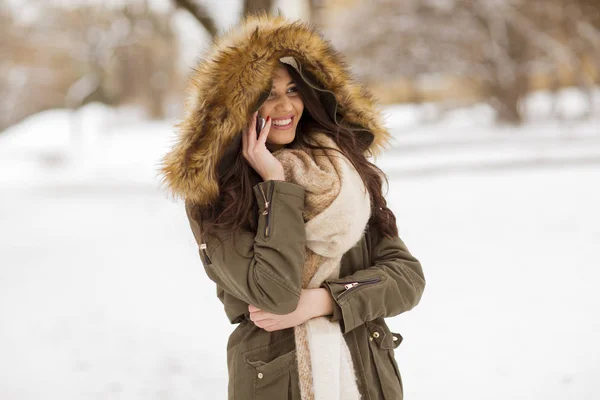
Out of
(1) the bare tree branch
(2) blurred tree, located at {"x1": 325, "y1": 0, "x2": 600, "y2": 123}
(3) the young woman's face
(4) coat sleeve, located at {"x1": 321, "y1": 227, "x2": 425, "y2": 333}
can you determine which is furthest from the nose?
(2) blurred tree, located at {"x1": 325, "y1": 0, "x2": 600, "y2": 123}

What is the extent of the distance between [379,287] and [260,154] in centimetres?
49

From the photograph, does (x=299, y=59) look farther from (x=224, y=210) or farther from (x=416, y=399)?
(x=416, y=399)

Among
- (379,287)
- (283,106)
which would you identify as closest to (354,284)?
(379,287)

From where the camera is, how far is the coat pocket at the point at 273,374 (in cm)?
166

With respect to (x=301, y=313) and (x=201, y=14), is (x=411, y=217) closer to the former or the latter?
(x=201, y=14)

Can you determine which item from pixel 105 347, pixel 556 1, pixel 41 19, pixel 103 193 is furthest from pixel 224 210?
pixel 41 19

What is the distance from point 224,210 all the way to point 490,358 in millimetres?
2466

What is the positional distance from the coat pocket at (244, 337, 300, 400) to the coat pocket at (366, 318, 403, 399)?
244mm

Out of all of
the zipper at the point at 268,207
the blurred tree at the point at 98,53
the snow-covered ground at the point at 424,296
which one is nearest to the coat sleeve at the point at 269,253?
the zipper at the point at 268,207

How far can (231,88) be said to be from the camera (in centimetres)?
171

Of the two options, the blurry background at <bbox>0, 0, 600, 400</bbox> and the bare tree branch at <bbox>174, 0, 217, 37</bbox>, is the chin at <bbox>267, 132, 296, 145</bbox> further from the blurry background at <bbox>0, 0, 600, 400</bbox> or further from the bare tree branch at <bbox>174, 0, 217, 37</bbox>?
the bare tree branch at <bbox>174, 0, 217, 37</bbox>

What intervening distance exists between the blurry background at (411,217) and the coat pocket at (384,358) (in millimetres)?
1054

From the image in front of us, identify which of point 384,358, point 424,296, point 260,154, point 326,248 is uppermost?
point 260,154

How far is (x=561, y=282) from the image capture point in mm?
4543
